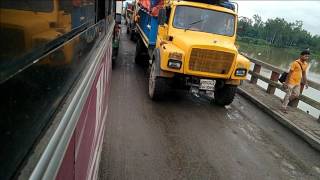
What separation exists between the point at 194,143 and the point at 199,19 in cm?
403

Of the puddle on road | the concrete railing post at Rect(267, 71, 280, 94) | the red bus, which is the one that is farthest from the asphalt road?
the red bus

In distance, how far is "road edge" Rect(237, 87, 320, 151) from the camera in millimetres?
7348

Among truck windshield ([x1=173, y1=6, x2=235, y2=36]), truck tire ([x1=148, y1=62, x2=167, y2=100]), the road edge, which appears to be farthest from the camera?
truck windshield ([x1=173, y1=6, x2=235, y2=36])

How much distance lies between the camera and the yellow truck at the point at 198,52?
8.29 meters

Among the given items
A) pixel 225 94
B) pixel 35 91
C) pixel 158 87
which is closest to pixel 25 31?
pixel 35 91

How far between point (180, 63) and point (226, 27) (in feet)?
6.73

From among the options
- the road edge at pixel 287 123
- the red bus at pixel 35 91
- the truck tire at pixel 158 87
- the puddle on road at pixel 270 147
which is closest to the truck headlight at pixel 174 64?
the truck tire at pixel 158 87

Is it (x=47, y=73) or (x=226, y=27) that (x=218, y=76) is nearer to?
(x=226, y=27)

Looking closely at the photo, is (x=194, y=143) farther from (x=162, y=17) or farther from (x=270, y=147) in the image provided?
(x=162, y=17)

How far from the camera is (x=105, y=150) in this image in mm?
5547

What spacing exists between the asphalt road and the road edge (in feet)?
0.39

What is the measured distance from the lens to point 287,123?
27.4ft

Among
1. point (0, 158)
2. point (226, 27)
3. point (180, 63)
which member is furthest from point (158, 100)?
point (0, 158)

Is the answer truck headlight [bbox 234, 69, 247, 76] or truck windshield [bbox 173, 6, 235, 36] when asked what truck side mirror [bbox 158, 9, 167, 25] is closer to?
truck windshield [bbox 173, 6, 235, 36]
